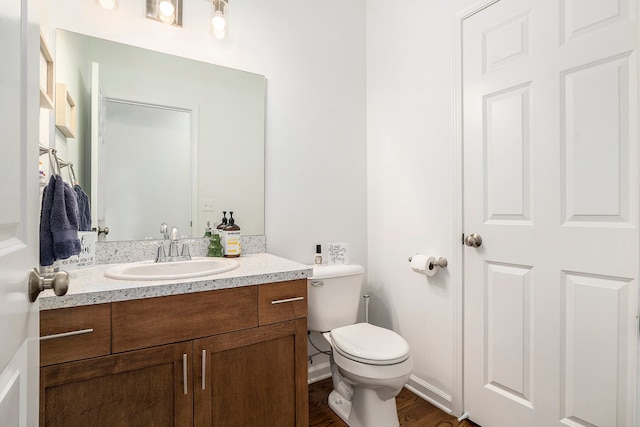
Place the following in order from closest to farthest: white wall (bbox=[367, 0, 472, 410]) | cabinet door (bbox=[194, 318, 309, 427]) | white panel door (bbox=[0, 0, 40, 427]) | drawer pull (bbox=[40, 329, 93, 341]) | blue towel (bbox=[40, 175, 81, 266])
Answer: white panel door (bbox=[0, 0, 40, 427])
drawer pull (bbox=[40, 329, 93, 341])
blue towel (bbox=[40, 175, 81, 266])
cabinet door (bbox=[194, 318, 309, 427])
white wall (bbox=[367, 0, 472, 410])

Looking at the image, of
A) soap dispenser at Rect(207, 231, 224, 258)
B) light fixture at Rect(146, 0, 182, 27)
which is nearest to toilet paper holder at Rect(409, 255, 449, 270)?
soap dispenser at Rect(207, 231, 224, 258)

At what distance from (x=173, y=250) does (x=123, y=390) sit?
0.64m

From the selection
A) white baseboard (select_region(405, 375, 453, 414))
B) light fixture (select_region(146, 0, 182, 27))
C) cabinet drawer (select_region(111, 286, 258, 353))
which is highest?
light fixture (select_region(146, 0, 182, 27))

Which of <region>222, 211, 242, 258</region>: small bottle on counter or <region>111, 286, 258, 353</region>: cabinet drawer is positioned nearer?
<region>111, 286, 258, 353</region>: cabinet drawer

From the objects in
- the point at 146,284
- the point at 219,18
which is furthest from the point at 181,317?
the point at 219,18

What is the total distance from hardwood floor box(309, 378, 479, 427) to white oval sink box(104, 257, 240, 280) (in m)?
0.96

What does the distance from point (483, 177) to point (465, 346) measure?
869 mm

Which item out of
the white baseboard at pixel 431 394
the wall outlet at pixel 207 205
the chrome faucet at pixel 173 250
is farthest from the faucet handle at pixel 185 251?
the white baseboard at pixel 431 394

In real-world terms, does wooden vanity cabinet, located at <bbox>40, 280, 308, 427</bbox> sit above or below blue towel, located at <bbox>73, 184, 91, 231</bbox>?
below

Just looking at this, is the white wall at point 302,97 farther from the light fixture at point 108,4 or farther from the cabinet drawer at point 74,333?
the cabinet drawer at point 74,333

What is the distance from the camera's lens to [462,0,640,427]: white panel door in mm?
1151

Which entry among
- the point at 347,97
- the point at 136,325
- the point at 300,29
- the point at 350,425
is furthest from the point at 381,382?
the point at 300,29

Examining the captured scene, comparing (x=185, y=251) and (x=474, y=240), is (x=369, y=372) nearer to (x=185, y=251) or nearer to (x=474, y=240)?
(x=474, y=240)

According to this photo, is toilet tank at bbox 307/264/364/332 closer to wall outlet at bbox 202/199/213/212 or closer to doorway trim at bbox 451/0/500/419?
doorway trim at bbox 451/0/500/419
